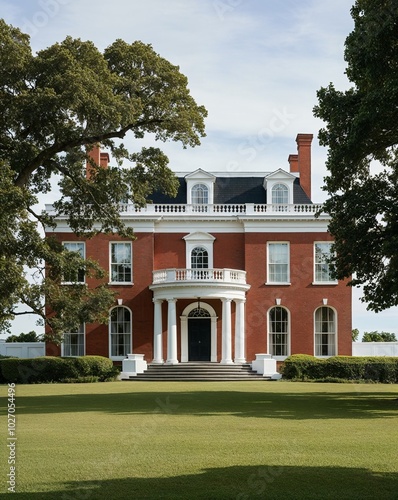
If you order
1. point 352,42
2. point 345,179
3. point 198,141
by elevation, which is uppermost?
point 352,42

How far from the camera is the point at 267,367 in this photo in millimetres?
39000

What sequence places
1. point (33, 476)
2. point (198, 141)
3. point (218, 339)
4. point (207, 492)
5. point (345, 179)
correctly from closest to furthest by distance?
1. point (207, 492)
2. point (33, 476)
3. point (345, 179)
4. point (198, 141)
5. point (218, 339)

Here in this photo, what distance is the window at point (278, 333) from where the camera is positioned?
141ft

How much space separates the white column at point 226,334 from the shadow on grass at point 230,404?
41.7ft

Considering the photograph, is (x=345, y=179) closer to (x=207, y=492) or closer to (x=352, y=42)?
(x=352, y=42)

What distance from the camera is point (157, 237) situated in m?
43.7

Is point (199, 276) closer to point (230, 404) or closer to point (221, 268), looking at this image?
point (221, 268)

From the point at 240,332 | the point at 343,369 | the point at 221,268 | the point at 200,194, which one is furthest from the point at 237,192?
the point at 343,369

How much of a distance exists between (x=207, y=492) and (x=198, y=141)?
17908 millimetres

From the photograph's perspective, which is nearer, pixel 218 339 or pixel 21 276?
pixel 21 276

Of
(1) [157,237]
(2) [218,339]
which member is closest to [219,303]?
(2) [218,339]

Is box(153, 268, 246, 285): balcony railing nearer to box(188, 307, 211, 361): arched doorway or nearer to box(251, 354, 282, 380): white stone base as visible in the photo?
box(188, 307, 211, 361): arched doorway

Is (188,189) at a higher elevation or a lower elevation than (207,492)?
higher

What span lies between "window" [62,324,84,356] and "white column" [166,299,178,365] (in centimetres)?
513
